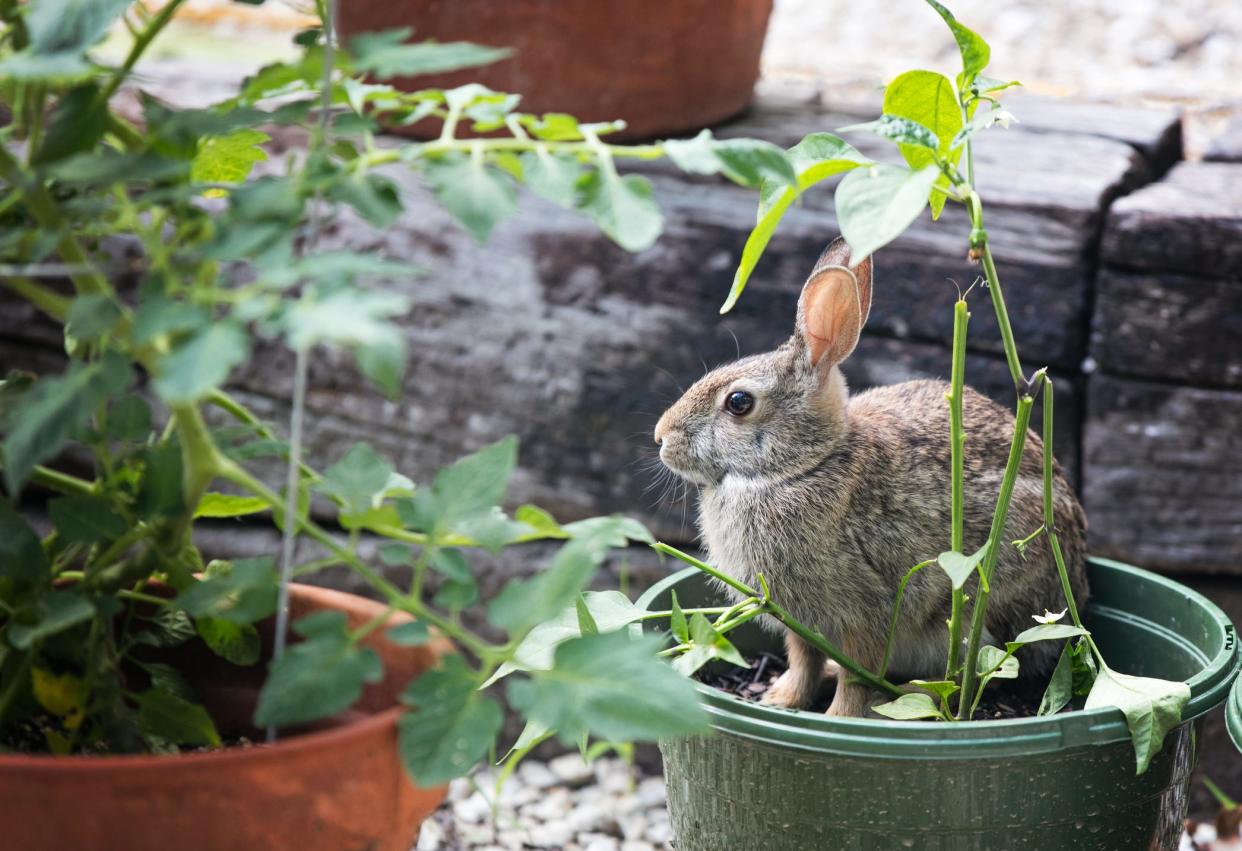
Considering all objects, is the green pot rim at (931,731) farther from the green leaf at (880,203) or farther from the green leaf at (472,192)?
the green leaf at (472,192)

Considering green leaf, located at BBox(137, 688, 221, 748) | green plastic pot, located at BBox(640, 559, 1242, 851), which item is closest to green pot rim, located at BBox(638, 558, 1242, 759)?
green plastic pot, located at BBox(640, 559, 1242, 851)

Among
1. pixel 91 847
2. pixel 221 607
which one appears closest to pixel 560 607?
pixel 221 607

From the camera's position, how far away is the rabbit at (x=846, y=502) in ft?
6.15

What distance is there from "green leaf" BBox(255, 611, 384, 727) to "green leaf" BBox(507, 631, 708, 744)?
0.40 ft

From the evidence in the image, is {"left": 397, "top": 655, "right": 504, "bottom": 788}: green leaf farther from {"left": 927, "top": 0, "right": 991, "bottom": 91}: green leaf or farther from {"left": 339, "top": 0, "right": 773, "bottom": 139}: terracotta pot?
{"left": 339, "top": 0, "right": 773, "bottom": 139}: terracotta pot

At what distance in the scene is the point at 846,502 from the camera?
75.2 inches

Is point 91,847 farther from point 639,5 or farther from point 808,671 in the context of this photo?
point 639,5

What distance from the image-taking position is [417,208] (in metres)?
2.90

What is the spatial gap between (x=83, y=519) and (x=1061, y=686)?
3.92 ft

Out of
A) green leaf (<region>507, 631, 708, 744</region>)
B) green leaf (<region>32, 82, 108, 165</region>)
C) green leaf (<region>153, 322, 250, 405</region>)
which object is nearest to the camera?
green leaf (<region>153, 322, 250, 405</region>)

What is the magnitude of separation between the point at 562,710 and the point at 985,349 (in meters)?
1.77

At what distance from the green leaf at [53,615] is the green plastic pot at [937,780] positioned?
0.74m

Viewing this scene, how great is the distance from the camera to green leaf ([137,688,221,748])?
1.22 meters

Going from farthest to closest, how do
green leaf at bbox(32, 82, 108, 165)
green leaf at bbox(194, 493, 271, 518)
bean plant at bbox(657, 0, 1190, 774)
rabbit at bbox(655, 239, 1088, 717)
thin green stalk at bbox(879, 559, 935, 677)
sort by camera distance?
rabbit at bbox(655, 239, 1088, 717)
thin green stalk at bbox(879, 559, 935, 677)
green leaf at bbox(194, 493, 271, 518)
bean plant at bbox(657, 0, 1190, 774)
green leaf at bbox(32, 82, 108, 165)
